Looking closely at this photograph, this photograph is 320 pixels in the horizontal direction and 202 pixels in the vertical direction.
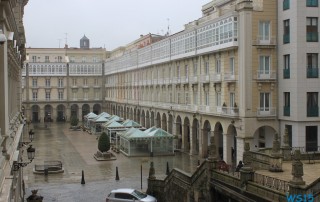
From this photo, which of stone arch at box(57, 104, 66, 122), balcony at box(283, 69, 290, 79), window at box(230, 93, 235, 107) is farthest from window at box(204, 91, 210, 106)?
stone arch at box(57, 104, 66, 122)

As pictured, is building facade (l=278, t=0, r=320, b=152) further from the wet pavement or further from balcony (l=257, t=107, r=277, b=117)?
the wet pavement

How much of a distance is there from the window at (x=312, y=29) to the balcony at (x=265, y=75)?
4.14 metres

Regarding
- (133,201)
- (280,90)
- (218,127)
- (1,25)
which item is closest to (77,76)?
(218,127)

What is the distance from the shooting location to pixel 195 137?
163 feet

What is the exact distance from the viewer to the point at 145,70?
70.8 meters

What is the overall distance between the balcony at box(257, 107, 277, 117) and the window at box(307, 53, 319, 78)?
4.20m

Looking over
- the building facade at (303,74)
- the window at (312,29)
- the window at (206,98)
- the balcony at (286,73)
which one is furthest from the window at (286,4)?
the window at (206,98)

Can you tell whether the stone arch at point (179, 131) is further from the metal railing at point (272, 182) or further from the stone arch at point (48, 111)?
the stone arch at point (48, 111)

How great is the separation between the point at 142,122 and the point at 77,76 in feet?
126

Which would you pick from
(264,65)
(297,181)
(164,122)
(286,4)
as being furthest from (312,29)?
(164,122)

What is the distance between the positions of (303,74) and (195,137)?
16837 mm

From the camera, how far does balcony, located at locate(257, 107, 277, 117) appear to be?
3809cm

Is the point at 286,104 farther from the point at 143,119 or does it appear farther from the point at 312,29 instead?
the point at 143,119

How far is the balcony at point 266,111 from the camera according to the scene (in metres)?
38.1
